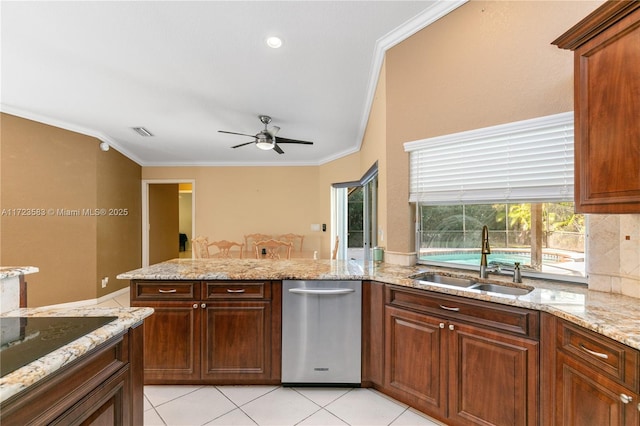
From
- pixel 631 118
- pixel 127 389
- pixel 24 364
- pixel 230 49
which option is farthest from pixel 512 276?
pixel 230 49

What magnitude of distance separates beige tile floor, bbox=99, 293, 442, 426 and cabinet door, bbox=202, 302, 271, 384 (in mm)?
157

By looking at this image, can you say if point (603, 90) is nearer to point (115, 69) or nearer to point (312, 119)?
point (312, 119)

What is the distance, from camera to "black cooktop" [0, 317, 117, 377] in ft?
2.51

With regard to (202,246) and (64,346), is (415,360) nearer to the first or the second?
(64,346)

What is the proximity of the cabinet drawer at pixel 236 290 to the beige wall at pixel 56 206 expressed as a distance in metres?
3.18

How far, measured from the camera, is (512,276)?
1910mm

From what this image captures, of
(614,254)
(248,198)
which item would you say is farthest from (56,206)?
(614,254)

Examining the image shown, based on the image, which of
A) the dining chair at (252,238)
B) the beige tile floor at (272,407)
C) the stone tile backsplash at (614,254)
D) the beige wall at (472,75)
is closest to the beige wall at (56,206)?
the dining chair at (252,238)

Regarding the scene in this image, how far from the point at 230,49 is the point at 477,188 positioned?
2265 millimetres

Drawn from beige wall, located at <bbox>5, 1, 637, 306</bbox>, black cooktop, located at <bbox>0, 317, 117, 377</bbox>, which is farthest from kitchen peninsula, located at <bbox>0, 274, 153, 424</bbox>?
beige wall, located at <bbox>5, 1, 637, 306</bbox>

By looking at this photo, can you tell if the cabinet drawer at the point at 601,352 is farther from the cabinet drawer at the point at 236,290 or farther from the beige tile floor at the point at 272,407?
the cabinet drawer at the point at 236,290

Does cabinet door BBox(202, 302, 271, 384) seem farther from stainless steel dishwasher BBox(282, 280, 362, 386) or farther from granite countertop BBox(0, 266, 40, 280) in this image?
granite countertop BBox(0, 266, 40, 280)

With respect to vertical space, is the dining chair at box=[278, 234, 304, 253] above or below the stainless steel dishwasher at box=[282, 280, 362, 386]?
above

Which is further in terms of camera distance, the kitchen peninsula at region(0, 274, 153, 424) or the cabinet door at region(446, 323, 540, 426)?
the cabinet door at region(446, 323, 540, 426)
